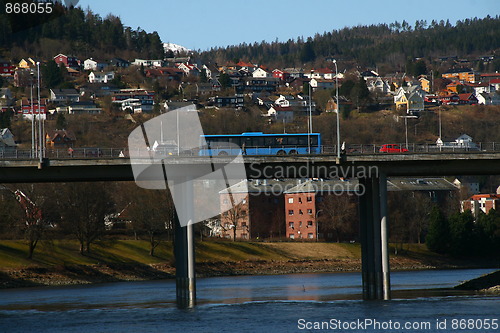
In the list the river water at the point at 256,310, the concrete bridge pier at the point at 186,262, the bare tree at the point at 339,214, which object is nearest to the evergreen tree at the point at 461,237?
the bare tree at the point at 339,214

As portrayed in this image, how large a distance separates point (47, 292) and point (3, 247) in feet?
63.0

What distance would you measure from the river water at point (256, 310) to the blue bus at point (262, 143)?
522 inches

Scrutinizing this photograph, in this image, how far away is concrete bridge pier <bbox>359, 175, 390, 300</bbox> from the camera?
6869cm

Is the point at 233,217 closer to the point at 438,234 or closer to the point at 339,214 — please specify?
the point at 339,214

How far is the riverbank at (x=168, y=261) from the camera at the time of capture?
107 metres

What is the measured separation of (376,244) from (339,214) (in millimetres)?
79862

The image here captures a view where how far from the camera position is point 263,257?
12875 centimetres

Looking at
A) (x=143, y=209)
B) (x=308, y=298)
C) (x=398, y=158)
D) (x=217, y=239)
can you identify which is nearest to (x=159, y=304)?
(x=308, y=298)

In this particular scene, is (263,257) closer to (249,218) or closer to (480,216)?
(249,218)

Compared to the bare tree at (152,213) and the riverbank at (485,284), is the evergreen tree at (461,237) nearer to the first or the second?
the bare tree at (152,213)

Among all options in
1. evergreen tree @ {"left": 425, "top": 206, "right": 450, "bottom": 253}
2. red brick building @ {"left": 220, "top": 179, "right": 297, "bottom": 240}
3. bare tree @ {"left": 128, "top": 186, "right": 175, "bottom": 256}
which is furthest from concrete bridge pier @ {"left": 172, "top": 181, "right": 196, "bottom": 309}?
red brick building @ {"left": 220, "top": 179, "right": 297, "bottom": 240}

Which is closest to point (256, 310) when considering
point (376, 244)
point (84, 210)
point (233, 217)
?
point (376, 244)

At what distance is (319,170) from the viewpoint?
71.3 m

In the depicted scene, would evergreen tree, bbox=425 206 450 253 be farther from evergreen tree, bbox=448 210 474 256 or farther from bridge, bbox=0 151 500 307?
bridge, bbox=0 151 500 307
